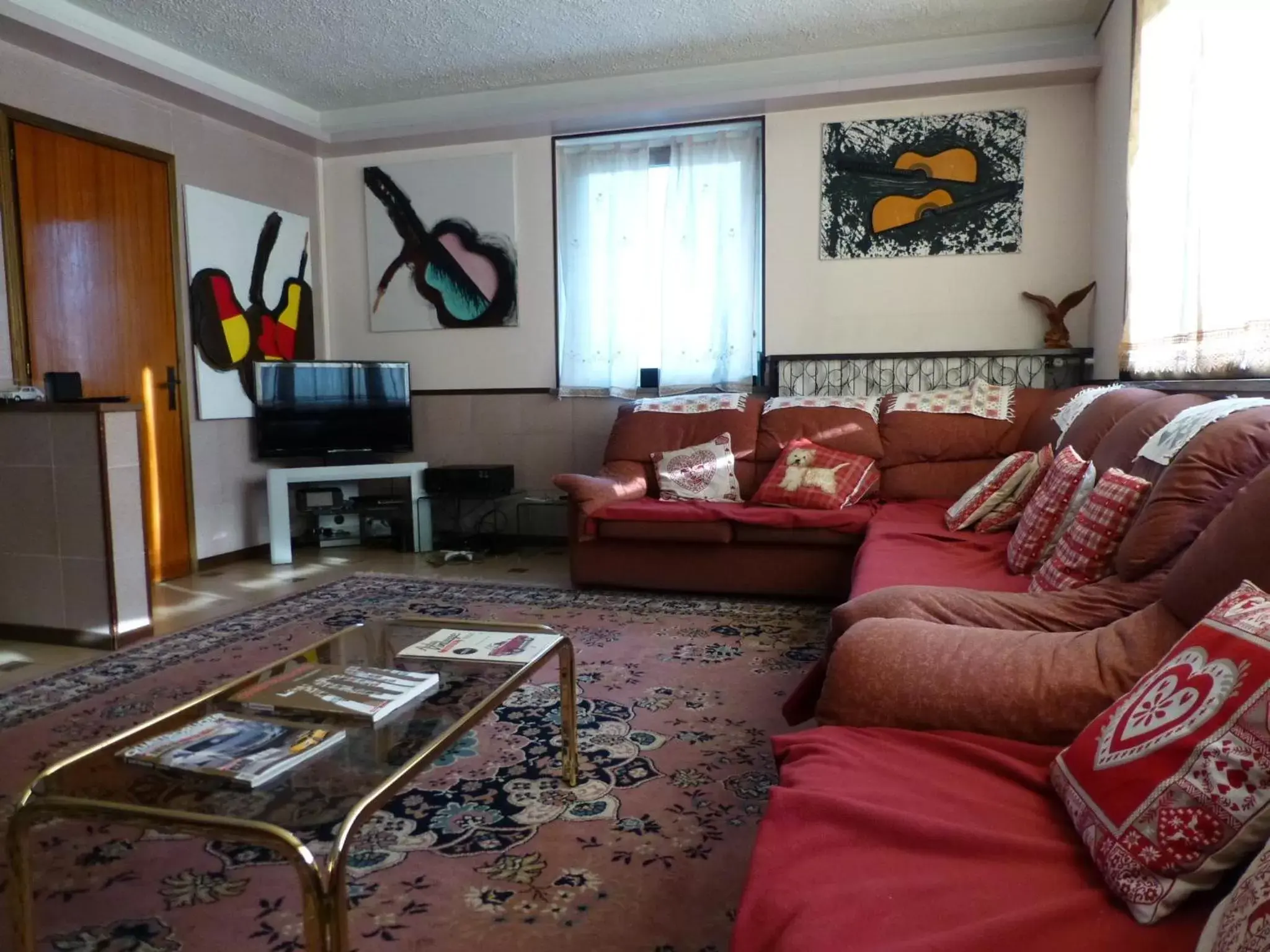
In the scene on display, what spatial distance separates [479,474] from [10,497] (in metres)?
2.13

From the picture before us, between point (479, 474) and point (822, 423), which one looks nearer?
point (822, 423)

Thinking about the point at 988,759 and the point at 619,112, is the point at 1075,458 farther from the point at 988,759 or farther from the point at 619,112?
the point at 619,112

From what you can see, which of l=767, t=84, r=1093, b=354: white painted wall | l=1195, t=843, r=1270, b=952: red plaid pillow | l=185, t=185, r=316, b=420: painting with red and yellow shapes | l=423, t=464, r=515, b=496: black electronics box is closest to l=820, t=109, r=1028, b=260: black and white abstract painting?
l=767, t=84, r=1093, b=354: white painted wall

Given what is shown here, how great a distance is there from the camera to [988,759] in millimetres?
1228

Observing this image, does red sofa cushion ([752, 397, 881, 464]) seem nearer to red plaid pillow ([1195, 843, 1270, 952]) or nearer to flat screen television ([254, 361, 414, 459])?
flat screen television ([254, 361, 414, 459])

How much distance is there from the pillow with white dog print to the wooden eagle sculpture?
1.69 meters

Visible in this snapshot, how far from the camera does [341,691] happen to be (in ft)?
5.31

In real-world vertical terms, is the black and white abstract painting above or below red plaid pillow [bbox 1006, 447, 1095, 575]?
above

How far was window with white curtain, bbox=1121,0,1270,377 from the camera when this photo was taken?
2.15 meters

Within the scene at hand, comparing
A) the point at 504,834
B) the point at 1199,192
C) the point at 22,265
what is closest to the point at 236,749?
the point at 504,834

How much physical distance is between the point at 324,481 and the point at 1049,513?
380cm

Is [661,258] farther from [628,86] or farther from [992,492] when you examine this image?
[992,492]

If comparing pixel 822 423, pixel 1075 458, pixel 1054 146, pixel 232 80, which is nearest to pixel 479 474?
pixel 822 423

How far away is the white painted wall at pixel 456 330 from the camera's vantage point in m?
5.01
